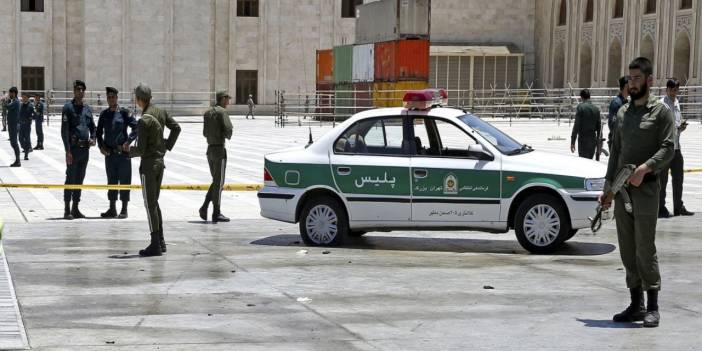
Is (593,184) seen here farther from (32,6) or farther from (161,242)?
(32,6)

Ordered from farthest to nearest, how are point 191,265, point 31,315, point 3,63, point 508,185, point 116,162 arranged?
point 3,63, point 116,162, point 508,185, point 191,265, point 31,315

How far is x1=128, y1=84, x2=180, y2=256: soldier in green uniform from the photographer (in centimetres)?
1253

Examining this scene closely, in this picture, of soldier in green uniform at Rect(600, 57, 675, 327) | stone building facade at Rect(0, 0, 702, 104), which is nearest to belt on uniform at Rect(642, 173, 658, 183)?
soldier in green uniform at Rect(600, 57, 675, 327)

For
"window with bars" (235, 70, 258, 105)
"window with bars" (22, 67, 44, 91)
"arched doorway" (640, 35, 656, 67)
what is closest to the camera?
"arched doorway" (640, 35, 656, 67)

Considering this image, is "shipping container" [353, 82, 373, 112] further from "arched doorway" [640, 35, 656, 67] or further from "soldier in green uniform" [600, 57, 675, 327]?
"soldier in green uniform" [600, 57, 675, 327]

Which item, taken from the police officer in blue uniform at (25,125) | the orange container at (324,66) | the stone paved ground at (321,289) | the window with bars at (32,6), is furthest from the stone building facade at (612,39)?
the stone paved ground at (321,289)

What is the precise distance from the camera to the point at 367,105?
5309cm

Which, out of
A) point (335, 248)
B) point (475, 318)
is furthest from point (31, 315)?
point (335, 248)

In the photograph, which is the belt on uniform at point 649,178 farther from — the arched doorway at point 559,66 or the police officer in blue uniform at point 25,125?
the arched doorway at point 559,66

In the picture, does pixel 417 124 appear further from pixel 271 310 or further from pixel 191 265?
pixel 271 310

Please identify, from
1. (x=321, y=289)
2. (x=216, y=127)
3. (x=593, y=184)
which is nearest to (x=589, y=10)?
(x=216, y=127)

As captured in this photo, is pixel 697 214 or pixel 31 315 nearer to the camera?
pixel 31 315

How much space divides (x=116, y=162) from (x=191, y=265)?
5.12 metres

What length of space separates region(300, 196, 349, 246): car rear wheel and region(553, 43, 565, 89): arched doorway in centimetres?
5853
